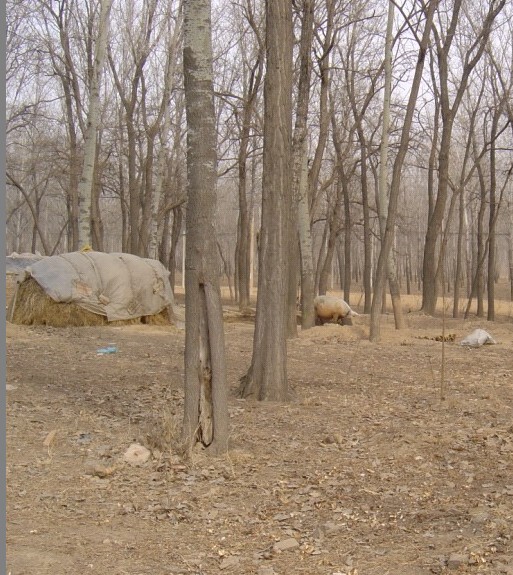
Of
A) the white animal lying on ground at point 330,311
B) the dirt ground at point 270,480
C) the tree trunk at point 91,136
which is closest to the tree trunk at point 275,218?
the dirt ground at point 270,480

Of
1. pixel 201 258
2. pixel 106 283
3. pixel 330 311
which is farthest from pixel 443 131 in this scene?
pixel 201 258

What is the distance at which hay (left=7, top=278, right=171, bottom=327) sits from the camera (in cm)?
1408

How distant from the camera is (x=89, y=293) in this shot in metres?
14.4

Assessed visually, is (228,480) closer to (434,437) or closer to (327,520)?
(327,520)

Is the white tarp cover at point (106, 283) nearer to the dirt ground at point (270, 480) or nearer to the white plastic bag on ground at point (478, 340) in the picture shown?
the dirt ground at point (270, 480)

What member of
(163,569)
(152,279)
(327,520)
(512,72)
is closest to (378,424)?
(327,520)

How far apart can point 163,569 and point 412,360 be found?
24.4 ft

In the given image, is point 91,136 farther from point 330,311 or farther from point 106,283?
point 330,311

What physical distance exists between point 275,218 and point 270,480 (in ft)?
10.1

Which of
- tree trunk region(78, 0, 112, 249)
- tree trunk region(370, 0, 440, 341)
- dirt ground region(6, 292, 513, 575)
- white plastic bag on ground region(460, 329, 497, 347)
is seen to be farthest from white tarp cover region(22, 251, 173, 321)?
white plastic bag on ground region(460, 329, 497, 347)

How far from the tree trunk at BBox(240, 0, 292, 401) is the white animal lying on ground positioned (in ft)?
31.2

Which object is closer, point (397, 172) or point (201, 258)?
point (201, 258)

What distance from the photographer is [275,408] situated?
7.23 m

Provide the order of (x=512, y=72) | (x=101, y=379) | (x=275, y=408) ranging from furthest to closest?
1. (x=512, y=72)
2. (x=101, y=379)
3. (x=275, y=408)
